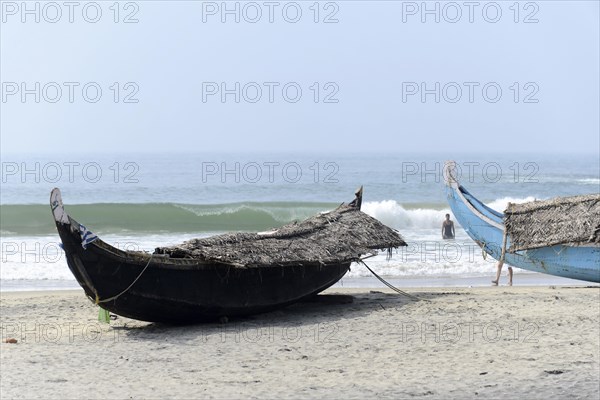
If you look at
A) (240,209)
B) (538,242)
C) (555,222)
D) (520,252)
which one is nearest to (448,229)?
(520,252)

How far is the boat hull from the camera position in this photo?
31.5 feet

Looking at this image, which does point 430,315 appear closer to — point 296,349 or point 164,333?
point 296,349

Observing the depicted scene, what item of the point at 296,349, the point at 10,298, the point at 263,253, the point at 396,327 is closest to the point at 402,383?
the point at 296,349

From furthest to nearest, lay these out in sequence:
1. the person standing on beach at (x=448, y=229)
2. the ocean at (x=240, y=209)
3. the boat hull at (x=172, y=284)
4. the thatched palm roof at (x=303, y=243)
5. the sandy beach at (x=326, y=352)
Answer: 1. the person standing on beach at (x=448, y=229)
2. the ocean at (x=240, y=209)
3. the thatched palm roof at (x=303, y=243)
4. the boat hull at (x=172, y=284)
5. the sandy beach at (x=326, y=352)

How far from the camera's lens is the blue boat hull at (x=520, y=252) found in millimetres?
13953

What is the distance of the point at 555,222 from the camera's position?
46.0 feet

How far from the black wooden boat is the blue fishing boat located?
124 inches

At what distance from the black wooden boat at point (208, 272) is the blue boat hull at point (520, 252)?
342 cm

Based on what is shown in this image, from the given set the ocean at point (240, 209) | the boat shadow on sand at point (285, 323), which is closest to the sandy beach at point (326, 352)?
the boat shadow on sand at point (285, 323)

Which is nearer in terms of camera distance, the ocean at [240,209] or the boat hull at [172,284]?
the boat hull at [172,284]

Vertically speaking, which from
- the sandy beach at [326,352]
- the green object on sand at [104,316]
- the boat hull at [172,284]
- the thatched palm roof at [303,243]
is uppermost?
the thatched palm roof at [303,243]

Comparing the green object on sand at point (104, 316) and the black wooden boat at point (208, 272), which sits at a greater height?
the black wooden boat at point (208, 272)

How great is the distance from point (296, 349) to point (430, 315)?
2.51 m

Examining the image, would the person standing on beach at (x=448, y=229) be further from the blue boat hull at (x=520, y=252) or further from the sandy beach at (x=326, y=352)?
the sandy beach at (x=326, y=352)
